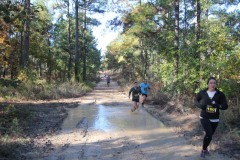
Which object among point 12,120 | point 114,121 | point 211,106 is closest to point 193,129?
point 211,106

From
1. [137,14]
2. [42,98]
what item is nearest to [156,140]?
[42,98]

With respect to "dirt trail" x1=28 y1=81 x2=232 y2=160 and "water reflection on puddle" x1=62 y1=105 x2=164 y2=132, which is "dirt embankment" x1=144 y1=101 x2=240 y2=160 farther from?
"water reflection on puddle" x1=62 y1=105 x2=164 y2=132

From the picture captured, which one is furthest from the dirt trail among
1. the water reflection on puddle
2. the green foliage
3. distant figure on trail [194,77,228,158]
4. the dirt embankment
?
the green foliage

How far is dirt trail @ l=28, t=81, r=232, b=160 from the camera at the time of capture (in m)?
7.49

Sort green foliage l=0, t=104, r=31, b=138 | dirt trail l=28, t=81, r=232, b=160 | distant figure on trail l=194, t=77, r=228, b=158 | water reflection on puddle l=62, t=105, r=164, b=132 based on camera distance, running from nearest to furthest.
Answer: distant figure on trail l=194, t=77, r=228, b=158 < dirt trail l=28, t=81, r=232, b=160 < green foliage l=0, t=104, r=31, b=138 < water reflection on puddle l=62, t=105, r=164, b=132

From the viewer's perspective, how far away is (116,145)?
28.5 feet

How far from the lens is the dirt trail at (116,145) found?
7492 mm

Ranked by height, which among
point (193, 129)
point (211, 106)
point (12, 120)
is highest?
point (211, 106)

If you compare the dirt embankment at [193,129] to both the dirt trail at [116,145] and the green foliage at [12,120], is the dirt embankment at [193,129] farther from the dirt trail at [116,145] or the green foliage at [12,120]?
the green foliage at [12,120]

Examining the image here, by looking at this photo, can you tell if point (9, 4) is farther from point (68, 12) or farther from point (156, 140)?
point (68, 12)

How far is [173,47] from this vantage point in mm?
15516

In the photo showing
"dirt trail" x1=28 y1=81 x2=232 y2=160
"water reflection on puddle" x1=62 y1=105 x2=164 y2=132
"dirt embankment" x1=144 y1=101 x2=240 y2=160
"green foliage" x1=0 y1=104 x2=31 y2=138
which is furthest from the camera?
"water reflection on puddle" x1=62 y1=105 x2=164 y2=132

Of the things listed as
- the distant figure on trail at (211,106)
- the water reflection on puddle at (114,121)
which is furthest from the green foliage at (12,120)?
the distant figure on trail at (211,106)

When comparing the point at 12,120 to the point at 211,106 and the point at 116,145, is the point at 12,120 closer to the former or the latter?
the point at 116,145
